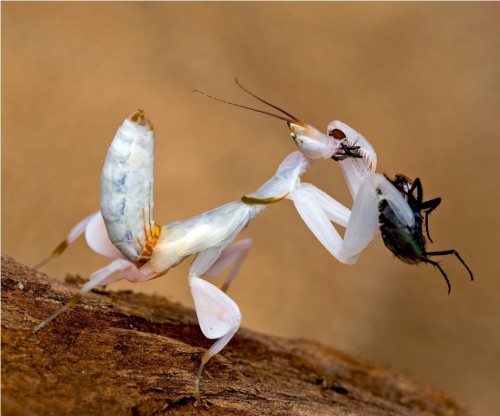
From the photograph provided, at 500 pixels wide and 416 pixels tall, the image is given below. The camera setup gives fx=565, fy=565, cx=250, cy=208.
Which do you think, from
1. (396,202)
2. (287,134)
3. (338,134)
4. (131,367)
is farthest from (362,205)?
(287,134)

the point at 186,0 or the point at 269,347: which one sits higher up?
the point at 186,0

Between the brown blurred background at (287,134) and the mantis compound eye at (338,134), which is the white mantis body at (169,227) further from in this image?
the brown blurred background at (287,134)

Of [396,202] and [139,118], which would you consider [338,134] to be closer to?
[396,202]

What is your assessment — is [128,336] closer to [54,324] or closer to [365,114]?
[54,324]

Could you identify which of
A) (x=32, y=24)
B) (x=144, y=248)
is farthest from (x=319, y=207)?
(x=32, y=24)

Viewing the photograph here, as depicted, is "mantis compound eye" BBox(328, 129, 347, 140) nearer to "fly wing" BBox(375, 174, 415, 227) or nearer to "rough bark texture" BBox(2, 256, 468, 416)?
"fly wing" BBox(375, 174, 415, 227)

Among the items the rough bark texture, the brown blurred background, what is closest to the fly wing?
the rough bark texture
